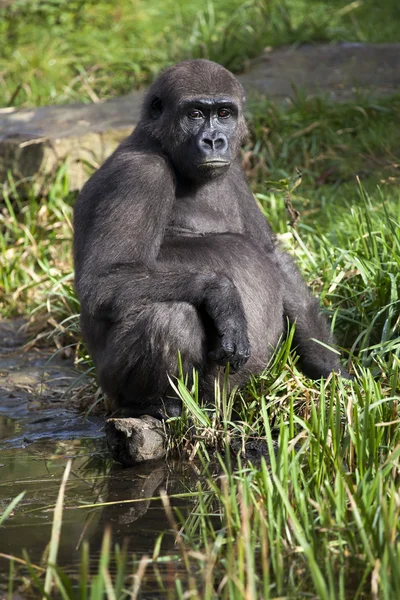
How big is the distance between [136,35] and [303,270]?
6945 millimetres

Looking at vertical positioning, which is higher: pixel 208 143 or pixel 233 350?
pixel 208 143

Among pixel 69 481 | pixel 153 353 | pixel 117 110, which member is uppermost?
pixel 117 110

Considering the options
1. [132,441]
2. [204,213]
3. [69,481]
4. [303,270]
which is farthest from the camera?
[303,270]

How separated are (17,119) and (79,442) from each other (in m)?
4.96

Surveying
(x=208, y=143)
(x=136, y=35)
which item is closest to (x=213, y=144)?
(x=208, y=143)

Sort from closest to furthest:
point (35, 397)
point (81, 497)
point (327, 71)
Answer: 1. point (81, 497)
2. point (35, 397)
3. point (327, 71)

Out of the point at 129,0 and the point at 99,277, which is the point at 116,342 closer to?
the point at 99,277

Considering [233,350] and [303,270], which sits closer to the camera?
[233,350]

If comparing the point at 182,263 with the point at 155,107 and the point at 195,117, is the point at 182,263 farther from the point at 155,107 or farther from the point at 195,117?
the point at 155,107

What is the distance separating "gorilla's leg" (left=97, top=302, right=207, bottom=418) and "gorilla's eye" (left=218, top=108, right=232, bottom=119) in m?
1.28

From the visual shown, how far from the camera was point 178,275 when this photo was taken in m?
4.88

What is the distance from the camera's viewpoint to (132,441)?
15.3 feet

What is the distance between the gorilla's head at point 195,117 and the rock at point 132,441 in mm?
1503

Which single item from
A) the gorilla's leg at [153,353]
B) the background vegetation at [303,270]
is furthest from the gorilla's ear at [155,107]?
the gorilla's leg at [153,353]
